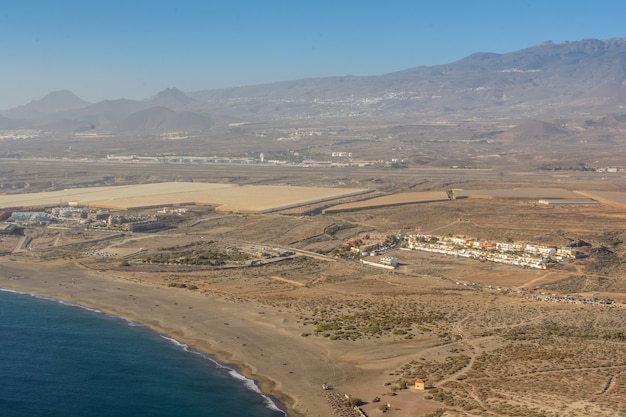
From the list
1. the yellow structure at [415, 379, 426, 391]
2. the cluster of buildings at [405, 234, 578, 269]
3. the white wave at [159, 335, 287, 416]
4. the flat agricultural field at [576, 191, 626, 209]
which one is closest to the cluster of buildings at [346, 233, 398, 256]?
the cluster of buildings at [405, 234, 578, 269]

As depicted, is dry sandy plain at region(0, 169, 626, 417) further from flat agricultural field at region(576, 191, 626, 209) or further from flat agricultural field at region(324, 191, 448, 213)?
flat agricultural field at region(324, 191, 448, 213)

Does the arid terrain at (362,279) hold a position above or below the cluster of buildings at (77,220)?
below

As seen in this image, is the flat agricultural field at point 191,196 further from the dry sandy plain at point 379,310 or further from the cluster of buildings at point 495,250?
the cluster of buildings at point 495,250

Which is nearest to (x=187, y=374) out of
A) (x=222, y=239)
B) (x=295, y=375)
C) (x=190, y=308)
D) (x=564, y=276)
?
(x=295, y=375)

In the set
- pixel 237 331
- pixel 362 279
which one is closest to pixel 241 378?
pixel 237 331

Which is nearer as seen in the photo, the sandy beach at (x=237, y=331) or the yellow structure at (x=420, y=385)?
the yellow structure at (x=420, y=385)

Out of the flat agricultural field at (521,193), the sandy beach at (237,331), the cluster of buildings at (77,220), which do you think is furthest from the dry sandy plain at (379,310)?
the flat agricultural field at (521,193)

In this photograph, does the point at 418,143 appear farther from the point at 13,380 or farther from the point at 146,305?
the point at 13,380

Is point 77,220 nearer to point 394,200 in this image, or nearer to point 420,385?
point 394,200
